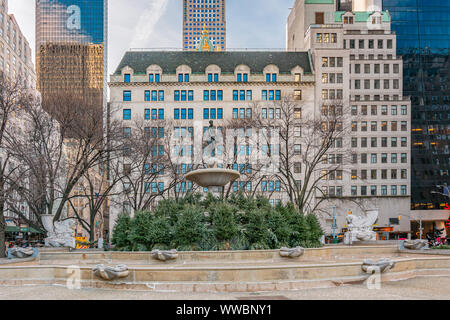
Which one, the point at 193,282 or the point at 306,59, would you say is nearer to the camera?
the point at 193,282

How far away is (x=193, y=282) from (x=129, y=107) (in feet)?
193

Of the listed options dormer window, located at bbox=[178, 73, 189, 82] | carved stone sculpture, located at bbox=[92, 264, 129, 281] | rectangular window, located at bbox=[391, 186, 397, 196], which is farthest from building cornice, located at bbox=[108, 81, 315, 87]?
carved stone sculpture, located at bbox=[92, 264, 129, 281]

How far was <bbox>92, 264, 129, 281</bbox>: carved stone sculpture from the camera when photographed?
12250 mm

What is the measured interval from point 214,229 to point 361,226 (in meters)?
11.4

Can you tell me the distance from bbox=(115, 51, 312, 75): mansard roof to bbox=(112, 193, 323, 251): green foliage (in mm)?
52977

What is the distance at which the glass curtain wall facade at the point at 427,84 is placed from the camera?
78375mm

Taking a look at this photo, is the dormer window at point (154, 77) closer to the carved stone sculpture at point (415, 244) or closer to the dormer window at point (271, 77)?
the dormer window at point (271, 77)

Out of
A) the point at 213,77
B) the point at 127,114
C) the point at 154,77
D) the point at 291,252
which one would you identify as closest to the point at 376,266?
the point at 291,252

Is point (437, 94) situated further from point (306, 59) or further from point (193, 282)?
point (193, 282)

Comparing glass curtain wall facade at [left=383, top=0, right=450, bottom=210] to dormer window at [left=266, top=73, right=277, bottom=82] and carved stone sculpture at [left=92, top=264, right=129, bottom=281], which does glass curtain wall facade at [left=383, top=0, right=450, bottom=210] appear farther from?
carved stone sculpture at [left=92, top=264, right=129, bottom=281]

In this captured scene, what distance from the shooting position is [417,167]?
78500 mm

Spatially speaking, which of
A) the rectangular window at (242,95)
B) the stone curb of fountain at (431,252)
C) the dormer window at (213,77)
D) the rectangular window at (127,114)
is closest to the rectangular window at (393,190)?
the rectangular window at (242,95)
